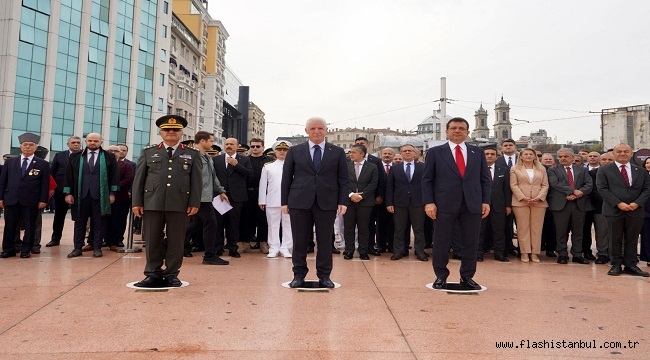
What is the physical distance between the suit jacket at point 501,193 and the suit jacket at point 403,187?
1.17 meters

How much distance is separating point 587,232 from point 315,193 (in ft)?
17.9

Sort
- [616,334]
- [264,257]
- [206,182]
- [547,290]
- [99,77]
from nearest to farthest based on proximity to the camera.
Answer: [616,334]
[547,290]
[206,182]
[264,257]
[99,77]

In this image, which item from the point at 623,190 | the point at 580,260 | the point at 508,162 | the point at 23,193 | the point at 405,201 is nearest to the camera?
the point at 623,190

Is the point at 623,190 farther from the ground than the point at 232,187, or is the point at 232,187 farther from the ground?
the point at 623,190

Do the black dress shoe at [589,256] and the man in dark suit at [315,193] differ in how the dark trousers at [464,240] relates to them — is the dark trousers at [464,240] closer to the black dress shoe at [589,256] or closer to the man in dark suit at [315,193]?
the man in dark suit at [315,193]

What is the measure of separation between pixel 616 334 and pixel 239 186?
5.38 metres

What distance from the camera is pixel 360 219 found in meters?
7.42

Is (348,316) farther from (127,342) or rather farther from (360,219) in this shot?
(360,219)

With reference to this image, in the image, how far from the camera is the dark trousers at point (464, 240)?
510 cm

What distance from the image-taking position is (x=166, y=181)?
495cm

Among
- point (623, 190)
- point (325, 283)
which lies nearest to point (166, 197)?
point (325, 283)

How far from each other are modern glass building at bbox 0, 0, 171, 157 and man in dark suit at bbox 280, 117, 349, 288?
124 feet

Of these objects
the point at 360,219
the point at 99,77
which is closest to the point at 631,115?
the point at 99,77

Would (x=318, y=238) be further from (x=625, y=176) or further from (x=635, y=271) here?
(x=625, y=176)
